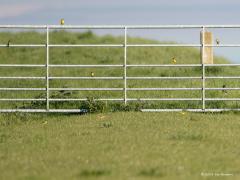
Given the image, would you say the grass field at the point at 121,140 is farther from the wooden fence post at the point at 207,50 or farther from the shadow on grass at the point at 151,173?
the wooden fence post at the point at 207,50

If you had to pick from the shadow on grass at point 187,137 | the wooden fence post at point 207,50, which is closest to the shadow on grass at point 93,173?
the shadow on grass at point 187,137

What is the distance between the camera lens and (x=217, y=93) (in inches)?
838

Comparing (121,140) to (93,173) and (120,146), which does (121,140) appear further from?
(93,173)

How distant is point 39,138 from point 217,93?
8.86 meters

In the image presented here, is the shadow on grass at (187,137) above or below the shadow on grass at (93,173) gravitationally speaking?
above

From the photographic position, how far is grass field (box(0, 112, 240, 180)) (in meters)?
9.64

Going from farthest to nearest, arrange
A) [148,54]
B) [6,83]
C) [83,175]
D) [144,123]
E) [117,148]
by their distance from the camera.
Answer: [148,54] < [6,83] < [144,123] < [117,148] < [83,175]

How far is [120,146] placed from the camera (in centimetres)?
1202

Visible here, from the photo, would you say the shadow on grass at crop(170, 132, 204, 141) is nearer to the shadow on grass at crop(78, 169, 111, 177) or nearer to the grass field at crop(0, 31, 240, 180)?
the grass field at crop(0, 31, 240, 180)

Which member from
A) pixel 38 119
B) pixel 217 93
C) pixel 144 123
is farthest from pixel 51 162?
pixel 217 93

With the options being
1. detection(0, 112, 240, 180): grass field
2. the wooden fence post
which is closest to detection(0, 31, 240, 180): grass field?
detection(0, 112, 240, 180): grass field

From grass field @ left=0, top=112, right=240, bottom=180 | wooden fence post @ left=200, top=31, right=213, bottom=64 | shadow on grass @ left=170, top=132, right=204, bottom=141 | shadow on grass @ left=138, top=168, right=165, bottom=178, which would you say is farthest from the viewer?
wooden fence post @ left=200, top=31, right=213, bottom=64

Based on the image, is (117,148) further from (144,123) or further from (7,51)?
(7,51)

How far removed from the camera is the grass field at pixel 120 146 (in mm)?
9641
